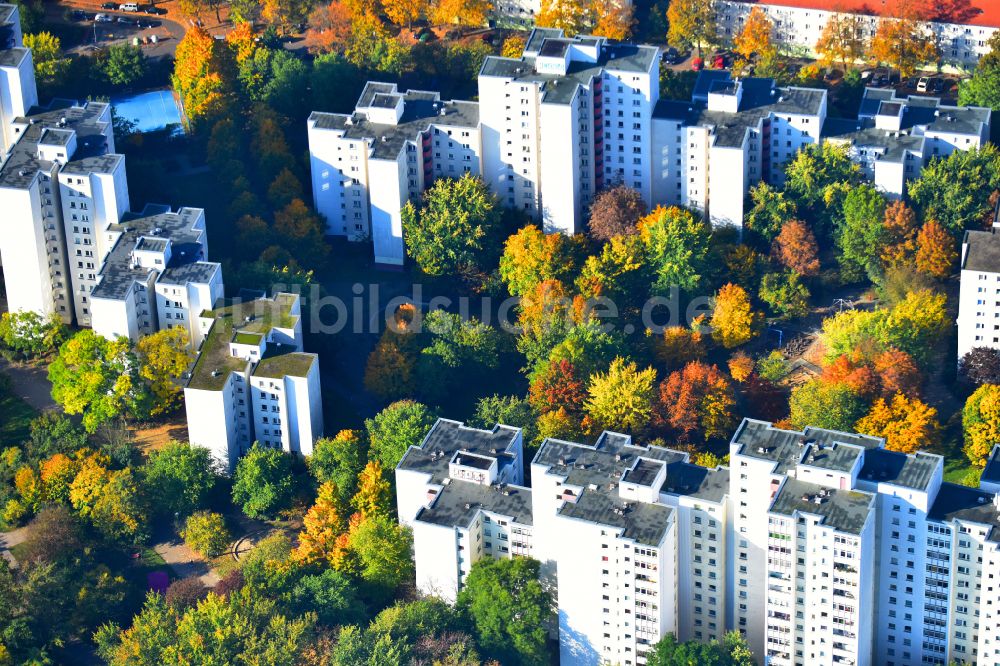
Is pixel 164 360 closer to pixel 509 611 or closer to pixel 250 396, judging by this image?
pixel 250 396

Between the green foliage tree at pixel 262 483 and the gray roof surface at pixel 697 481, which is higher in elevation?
the gray roof surface at pixel 697 481

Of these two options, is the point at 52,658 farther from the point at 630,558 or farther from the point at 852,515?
the point at 852,515

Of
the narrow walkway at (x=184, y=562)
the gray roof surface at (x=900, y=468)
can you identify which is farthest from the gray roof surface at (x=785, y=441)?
the narrow walkway at (x=184, y=562)

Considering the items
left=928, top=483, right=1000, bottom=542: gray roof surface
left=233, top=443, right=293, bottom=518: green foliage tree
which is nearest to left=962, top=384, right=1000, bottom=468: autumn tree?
left=928, top=483, right=1000, bottom=542: gray roof surface

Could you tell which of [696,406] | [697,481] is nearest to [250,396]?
[696,406]

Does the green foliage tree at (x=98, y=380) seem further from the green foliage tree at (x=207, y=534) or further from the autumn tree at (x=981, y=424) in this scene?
the autumn tree at (x=981, y=424)

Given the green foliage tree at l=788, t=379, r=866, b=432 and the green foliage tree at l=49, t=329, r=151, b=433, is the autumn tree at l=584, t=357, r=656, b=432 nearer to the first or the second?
the green foliage tree at l=788, t=379, r=866, b=432
